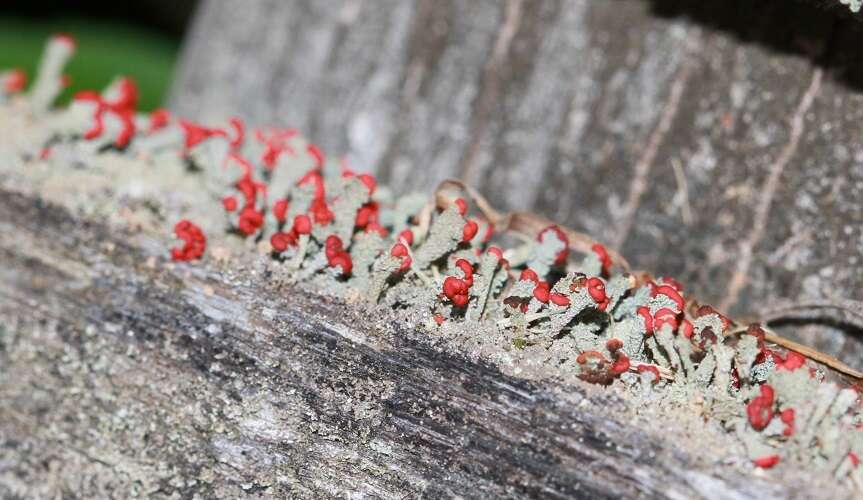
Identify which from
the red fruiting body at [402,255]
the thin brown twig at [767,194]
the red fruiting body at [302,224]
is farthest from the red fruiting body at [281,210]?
the thin brown twig at [767,194]

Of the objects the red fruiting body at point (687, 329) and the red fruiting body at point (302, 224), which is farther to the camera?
the red fruiting body at point (302, 224)

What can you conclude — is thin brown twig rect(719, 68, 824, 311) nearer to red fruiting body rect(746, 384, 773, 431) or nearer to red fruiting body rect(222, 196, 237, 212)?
red fruiting body rect(746, 384, 773, 431)

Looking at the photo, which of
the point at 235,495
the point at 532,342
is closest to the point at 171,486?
the point at 235,495

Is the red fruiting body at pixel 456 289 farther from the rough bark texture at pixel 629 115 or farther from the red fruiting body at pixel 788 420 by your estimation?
the rough bark texture at pixel 629 115

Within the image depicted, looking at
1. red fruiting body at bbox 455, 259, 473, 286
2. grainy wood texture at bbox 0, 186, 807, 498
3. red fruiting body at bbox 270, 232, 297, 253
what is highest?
red fruiting body at bbox 455, 259, 473, 286

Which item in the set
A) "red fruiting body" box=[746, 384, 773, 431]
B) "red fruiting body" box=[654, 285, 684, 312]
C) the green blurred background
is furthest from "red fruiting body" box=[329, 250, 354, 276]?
the green blurred background

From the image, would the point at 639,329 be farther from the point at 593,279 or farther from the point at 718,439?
the point at 718,439

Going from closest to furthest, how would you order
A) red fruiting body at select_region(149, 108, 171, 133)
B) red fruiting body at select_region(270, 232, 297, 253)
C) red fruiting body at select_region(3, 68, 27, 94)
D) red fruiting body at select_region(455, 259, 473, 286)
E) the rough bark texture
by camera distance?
red fruiting body at select_region(455, 259, 473, 286)
red fruiting body at select_region(270, 232, 297, 253)
the rough bark texture
red fruiting body at select_region(149, 108, 171, 133)
red fruiting body at select_region(3, 68, 27, 94)

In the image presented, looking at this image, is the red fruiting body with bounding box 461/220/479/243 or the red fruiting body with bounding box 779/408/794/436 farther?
the red fruiting body with bounding box 461/220/479/243
